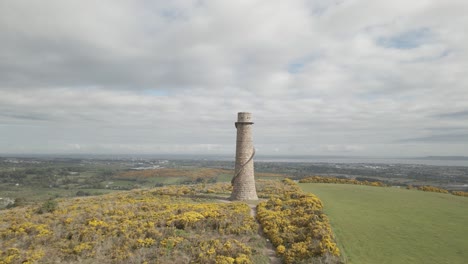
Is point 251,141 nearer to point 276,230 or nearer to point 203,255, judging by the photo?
point 276,230

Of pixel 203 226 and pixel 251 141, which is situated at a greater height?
pixel 251 141

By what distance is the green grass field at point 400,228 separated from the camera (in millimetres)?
11352

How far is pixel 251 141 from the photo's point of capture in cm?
2503

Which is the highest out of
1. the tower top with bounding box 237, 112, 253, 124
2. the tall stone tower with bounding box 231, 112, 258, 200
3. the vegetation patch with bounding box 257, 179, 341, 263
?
the tower top with bounding box 237, 112, 253, 124

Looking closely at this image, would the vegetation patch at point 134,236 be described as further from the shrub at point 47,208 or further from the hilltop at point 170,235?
the shrub at point 47,208

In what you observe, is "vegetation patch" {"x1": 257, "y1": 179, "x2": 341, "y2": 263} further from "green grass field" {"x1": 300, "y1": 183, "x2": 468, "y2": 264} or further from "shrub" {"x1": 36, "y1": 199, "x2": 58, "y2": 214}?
"shrub" {"x1": 36, "y1": 199, "x2": 58, "y2": 214}

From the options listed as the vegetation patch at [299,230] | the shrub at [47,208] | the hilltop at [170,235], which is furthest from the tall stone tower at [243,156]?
the shrub at [47,208]

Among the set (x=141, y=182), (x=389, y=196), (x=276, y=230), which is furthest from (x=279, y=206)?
(x=141, y=182)

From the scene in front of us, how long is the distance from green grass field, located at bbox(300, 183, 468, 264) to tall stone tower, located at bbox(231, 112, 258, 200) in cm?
672

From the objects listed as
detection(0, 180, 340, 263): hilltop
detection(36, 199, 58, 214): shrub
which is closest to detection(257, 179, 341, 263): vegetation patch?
detection(0, 180, 340, 263): hilltop

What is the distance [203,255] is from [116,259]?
12.8 ft

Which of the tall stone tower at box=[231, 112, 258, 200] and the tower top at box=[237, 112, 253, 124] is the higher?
the tower top at box=[237, 112, 253, 124]

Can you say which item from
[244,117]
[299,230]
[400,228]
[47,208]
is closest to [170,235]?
[299,230]

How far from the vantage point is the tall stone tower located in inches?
972
